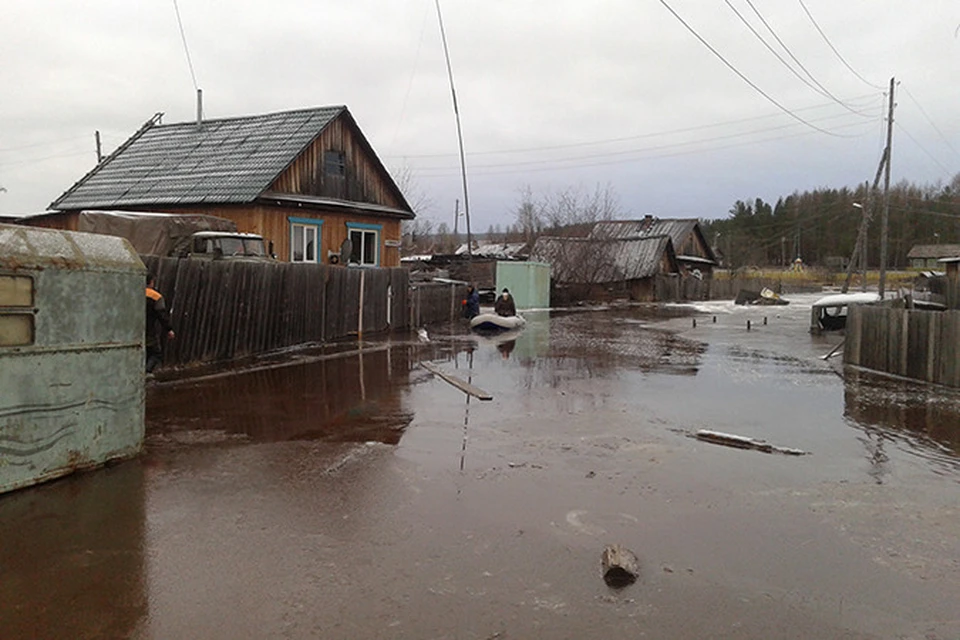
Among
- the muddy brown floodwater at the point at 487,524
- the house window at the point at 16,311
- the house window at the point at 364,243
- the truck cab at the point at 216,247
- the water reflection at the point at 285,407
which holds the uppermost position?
the house window at the point at 364,243

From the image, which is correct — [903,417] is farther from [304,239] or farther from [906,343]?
[304,239]

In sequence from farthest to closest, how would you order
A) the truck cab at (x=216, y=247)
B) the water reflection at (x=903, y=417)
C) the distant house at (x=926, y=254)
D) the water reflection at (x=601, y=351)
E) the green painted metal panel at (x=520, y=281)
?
the distant house at (x=926, y=254)
the green painted metal panel at (x=520, y=281)
the truck cab at (x=216, y=247)
the water reflection at (x=601, y=351)
the water reflection at (x=903, y=417)

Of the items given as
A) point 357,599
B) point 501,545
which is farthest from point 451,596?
point 501,545

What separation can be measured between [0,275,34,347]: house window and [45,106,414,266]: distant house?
49.8 feet

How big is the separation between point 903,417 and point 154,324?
34.6 feet

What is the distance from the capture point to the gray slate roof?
22266 millimetres

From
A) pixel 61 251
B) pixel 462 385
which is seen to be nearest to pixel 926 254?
pixel 462 385

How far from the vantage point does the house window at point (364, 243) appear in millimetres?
25172

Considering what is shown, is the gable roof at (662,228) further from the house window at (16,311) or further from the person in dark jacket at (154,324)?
the house window at (16,311)

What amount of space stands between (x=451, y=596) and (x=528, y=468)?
278cm

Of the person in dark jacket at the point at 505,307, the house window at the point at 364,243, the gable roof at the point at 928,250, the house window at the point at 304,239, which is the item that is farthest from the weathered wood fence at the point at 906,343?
the gable roof at the point at 928,250

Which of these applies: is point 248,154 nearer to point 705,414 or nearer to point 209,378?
point 209,378

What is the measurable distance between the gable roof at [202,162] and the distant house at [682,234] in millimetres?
38978

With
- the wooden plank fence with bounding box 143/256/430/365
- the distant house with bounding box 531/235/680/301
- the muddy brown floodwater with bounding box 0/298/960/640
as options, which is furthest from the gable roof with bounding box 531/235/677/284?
the muddy brown floodwater with bounding box 0/298/960/640
